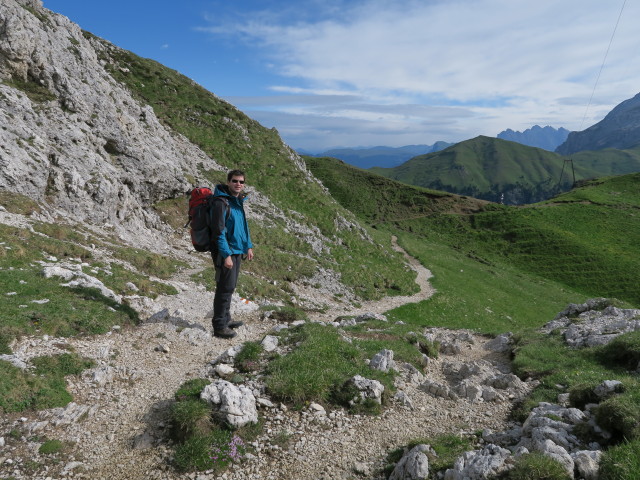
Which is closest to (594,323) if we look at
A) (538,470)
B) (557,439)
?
(557,439)

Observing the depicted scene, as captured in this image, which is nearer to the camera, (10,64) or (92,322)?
(92,322)

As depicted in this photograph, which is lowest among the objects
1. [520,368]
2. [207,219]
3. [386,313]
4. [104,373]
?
[386,313]

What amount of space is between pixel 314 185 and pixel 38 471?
49183 mm

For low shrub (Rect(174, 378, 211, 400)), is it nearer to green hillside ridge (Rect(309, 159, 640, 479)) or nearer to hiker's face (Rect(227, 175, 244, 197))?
hiker's face (Rect(227, 175, 244, 197))

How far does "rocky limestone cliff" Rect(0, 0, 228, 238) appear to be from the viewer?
882 inches

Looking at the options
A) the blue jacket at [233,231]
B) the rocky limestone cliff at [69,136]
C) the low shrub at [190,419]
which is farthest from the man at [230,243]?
the rocky limestone cliff at [69,136]

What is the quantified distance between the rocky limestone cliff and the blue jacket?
1707 cm

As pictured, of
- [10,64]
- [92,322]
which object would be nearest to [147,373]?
[92,322]

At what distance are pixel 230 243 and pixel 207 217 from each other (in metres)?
1.11

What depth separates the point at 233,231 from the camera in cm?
1138

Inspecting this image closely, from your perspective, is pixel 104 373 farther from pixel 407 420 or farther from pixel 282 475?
pixel 407 420

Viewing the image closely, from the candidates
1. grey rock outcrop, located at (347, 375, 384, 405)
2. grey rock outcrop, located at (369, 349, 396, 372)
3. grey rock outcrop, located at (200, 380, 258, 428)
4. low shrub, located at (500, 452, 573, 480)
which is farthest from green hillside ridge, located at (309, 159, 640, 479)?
grey rock outcrop, located at (200, 380, 258, 428)

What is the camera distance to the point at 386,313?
1209 inches

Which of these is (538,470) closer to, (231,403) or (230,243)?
(231,403)
